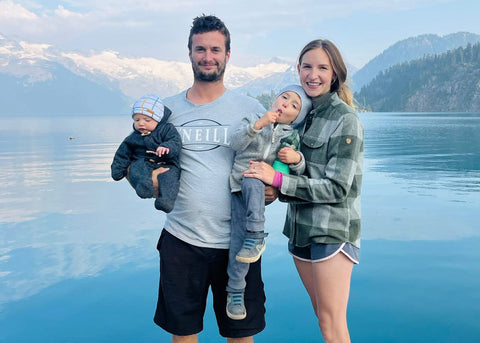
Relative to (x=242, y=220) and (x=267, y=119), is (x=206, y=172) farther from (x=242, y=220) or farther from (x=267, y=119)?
(x=267, y=119)

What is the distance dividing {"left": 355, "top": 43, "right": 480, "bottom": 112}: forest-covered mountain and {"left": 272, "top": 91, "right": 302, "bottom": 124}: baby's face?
157515 mm

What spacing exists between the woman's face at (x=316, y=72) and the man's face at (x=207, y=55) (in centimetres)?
77

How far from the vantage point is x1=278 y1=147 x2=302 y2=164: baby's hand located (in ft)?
10.3

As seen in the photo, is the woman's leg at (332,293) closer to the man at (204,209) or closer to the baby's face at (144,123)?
the man at (204,209)

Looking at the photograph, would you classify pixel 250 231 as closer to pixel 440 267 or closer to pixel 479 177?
pixel 440 267

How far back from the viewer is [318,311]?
3.24 metres

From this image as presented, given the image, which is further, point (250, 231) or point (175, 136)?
point (175, 136)

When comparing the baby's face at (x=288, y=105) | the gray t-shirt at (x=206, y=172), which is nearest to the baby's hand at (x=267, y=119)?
the baby's face at (x=288, y=105)

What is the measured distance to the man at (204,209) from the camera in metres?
3.58

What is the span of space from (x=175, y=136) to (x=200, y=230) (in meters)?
0.77

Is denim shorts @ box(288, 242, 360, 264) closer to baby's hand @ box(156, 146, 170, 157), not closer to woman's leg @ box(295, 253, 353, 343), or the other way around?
woman's leg @ box(295, 253, 353, 343)

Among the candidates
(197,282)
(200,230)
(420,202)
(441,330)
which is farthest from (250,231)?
(420,202)

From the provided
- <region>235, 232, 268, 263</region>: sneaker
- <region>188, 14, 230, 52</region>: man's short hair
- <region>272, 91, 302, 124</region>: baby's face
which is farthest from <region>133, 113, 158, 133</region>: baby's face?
<region>235, 232, 268, 263</region>: sneaker

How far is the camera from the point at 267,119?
312 centimetres
